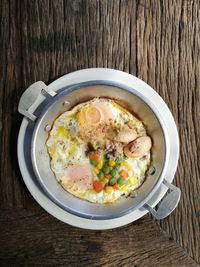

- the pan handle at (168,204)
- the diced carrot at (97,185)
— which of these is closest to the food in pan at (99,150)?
the diced carrot at (97,185)

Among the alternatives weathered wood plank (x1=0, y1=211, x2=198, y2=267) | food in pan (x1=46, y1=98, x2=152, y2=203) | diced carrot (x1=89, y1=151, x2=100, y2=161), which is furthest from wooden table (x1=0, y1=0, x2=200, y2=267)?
diced carrot (x1=89, y1=151, x2=100, y2=161)

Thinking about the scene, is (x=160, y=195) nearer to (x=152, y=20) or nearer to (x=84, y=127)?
(x=84, y=127)

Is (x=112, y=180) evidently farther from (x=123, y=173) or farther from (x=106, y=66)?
(x=106, y=66)

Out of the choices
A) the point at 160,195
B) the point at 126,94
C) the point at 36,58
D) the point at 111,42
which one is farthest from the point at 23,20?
the point at 160,195

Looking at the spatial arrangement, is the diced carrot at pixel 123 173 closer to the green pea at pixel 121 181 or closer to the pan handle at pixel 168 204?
the green pea at pixel 121 181

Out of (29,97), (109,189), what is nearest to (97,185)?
(109,189)
